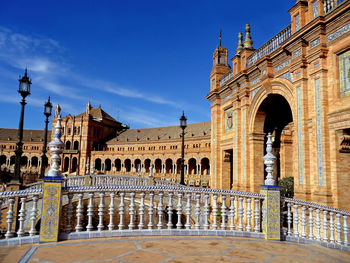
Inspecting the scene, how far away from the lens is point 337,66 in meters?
9.20

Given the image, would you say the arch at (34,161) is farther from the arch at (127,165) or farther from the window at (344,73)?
the window at (344,73)

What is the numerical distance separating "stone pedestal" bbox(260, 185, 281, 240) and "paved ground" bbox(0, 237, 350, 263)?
1.35 feet

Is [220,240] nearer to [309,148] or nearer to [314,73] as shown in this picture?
[309,148]

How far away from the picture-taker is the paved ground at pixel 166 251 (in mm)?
4168

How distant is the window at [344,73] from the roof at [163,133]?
4077 cm

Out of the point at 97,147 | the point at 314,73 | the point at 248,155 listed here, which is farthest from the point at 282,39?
the point at 97,147

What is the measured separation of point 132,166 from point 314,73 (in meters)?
51.3

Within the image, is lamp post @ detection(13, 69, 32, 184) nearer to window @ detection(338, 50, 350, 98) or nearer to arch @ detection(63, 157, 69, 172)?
window @ detection(338, 50, 350, 98)

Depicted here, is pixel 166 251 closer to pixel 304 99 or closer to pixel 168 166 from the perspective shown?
pixel 304 99

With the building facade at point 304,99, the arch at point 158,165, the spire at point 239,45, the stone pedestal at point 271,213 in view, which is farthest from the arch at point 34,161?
the stone pedestal at point 271,213

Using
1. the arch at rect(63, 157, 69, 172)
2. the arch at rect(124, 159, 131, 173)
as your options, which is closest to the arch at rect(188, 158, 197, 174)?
the arch at rect(124, 159, 131, 173)

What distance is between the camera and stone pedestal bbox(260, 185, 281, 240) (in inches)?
245

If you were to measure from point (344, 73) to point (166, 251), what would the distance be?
810 centimetres

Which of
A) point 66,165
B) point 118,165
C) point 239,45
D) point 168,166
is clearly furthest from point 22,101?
point 66,165
